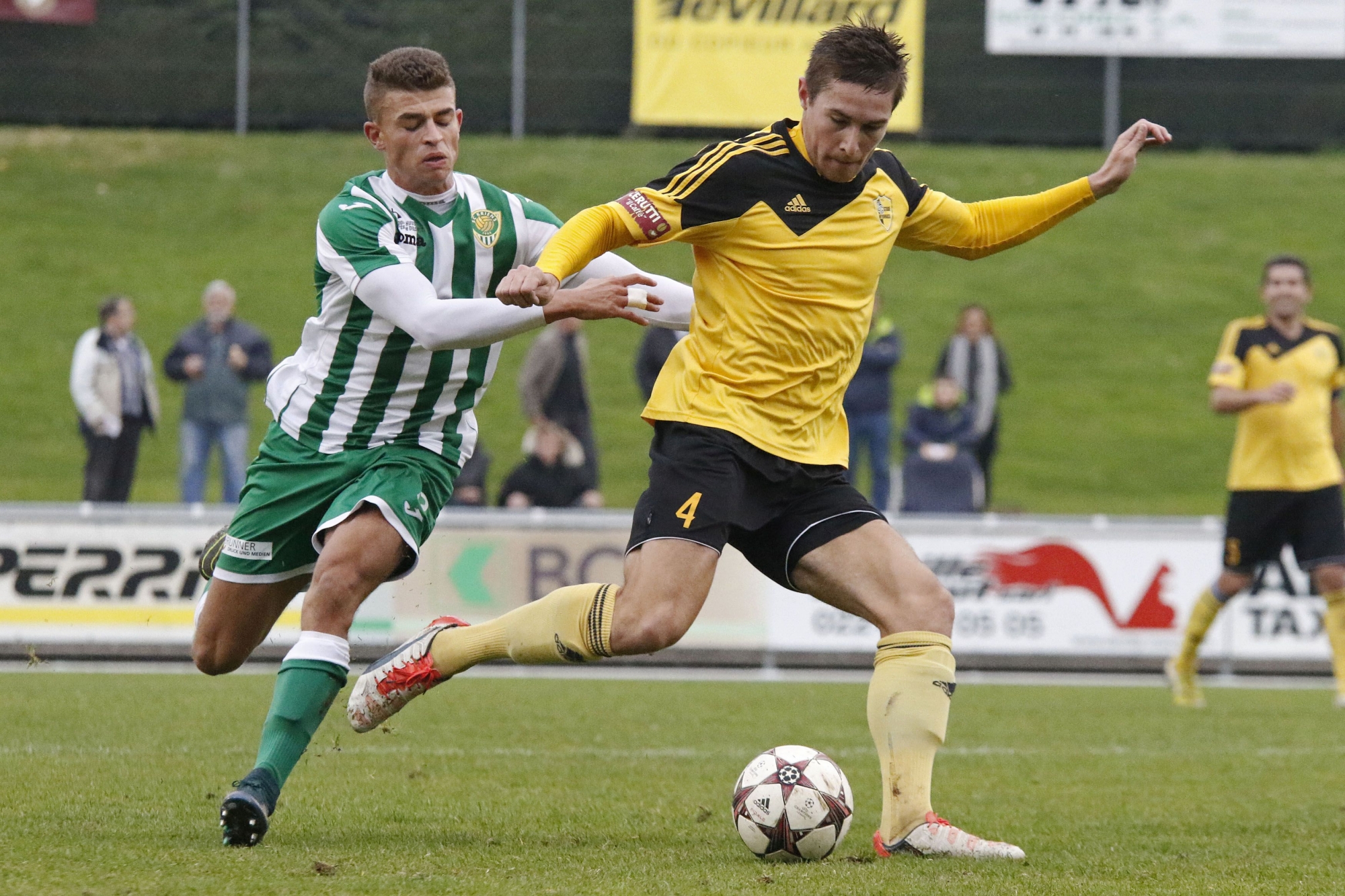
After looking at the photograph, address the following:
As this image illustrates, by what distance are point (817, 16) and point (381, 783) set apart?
17.0m

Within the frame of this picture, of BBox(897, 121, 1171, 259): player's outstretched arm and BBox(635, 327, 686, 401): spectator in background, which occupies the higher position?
BBox(897, 121, 1171, 259): player's outstretched arm

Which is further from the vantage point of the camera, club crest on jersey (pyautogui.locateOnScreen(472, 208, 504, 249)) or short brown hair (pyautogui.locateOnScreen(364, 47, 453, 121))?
club crest on jersey (pyautogui.locateOnScreen(472, 208, 504, 249))

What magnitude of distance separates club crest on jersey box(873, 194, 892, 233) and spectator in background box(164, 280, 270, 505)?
923 centimetres

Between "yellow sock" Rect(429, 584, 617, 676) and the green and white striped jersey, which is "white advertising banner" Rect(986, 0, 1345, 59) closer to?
the green and white striped jersey

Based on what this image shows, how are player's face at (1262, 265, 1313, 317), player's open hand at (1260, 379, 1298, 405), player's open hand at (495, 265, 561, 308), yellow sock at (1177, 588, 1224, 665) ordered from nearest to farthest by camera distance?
player's open hand at (495, 265, 561, 308) < player's open hand at (1260, 379, 1298, 405) < player's face at (1262, 265, 1313, 317) < yellow sock at (1177, 588, 1224, 665)

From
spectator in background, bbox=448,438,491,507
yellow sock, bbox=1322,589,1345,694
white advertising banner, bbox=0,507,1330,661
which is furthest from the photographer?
spectator in background, bbox=448,438,491,507

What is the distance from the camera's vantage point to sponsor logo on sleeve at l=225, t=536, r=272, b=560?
18.3ft

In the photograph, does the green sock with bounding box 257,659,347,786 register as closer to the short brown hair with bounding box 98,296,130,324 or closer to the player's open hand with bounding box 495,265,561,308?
the player's open hand with bounding box 495,265,561,308

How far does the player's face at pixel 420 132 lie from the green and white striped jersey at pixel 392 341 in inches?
4.3

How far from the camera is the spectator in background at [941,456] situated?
1421 cm

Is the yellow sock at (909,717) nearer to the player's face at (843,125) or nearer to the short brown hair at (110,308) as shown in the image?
the player's face at (843,125)

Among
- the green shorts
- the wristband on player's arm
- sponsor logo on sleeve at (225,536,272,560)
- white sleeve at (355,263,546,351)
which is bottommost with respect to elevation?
sponsor logo on sleeve at (225,536,272,560)

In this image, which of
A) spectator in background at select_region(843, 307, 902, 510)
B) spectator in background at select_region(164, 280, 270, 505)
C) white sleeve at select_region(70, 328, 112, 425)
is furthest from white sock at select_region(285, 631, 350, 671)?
spectator in background at select_region(843, 307, 902, 510)

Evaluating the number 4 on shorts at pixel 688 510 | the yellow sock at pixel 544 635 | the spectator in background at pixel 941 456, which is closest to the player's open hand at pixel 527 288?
the number 4 on shorts at pixel 688 510
